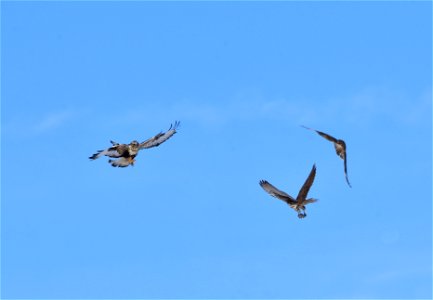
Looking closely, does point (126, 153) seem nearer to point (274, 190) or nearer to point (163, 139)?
point (163, 139)

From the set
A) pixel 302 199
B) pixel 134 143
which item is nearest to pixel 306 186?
pixel 302 199

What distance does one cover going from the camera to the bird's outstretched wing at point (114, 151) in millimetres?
39094

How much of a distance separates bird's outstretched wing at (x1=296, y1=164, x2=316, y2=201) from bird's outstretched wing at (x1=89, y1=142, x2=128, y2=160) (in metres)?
6.56

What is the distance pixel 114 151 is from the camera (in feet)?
129

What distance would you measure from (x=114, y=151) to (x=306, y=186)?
23.4ft

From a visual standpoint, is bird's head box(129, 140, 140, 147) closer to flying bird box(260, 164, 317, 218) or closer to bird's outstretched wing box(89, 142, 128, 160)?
bird's outstretched wing box(89, 142, 128, 160)

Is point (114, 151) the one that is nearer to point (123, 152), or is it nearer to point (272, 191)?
point (123, 152)

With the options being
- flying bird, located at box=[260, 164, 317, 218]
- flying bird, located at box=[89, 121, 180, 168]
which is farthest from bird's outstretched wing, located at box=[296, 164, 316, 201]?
flying bird, located at box=[89, 121, 180, 168]

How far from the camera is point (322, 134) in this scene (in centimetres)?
3528

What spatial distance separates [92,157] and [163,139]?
2621mm

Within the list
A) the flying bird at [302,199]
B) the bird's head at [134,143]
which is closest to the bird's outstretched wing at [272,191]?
the flying bird at [302,199]

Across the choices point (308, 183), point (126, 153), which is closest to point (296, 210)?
point (308, 183)

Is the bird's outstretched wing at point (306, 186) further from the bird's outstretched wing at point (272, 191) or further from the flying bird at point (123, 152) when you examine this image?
the flying bird at point (123, 152)

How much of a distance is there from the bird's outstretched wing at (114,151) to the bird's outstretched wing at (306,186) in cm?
656
